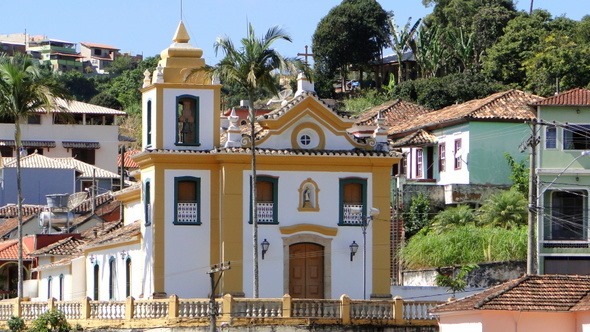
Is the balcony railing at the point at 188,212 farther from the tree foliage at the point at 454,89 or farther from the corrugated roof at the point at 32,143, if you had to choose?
the corrugated roof at the point at 32,143

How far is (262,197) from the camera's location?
6412cm

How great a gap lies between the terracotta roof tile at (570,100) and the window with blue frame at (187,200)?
49.6 ft

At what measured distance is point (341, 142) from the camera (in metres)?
64.9

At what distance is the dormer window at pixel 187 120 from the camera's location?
64438 millimetres

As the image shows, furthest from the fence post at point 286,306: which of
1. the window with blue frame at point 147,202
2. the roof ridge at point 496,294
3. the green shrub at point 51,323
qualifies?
the roof ridge at point 496,294

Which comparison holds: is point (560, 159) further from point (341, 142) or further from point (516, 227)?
point (341, 142)

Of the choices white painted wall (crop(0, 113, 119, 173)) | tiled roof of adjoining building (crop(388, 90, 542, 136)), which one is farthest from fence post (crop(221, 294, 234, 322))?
white painted wall (crop(0, 113, 119, 173))

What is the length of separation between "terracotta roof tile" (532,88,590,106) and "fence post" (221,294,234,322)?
58.7 feet

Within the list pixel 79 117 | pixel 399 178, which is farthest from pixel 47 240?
pixel 79 117

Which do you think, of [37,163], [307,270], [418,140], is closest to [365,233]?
[307,270]

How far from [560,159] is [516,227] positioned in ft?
16.4

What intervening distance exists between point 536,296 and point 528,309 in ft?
2.89

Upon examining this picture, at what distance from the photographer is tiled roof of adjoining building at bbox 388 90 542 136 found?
82.4 m

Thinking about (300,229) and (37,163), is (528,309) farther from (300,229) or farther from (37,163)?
(37,163)
